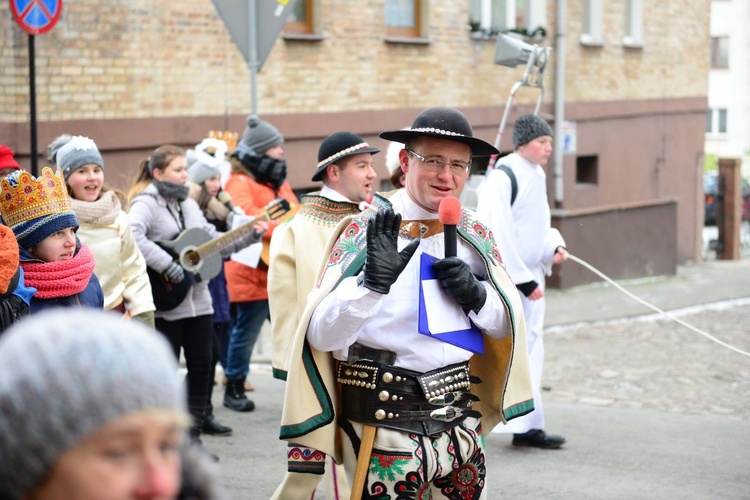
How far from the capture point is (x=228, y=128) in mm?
13148

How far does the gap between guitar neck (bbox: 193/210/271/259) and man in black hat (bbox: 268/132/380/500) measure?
46.7 inches

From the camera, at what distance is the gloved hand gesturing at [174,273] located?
652 centimetres

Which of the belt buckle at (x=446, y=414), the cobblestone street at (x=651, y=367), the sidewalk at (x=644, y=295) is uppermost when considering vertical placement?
the belt buckle at (x=446, y=414)

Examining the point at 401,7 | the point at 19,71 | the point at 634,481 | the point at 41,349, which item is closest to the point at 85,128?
the point at 19,71

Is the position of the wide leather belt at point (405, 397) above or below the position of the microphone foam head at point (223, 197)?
below

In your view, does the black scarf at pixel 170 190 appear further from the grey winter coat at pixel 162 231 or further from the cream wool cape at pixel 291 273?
the cream wool cape at pixel 291 273

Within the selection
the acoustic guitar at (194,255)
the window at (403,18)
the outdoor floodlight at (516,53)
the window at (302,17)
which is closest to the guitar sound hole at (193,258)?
the acoustic guitar at (194,255)

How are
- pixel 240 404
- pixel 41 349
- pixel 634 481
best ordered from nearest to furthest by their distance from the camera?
pixel 41 349
pixel 634 481
pixel 240 404

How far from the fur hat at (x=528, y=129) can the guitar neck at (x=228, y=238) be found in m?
1.65

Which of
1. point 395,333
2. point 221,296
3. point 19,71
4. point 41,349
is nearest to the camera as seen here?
point 41,349

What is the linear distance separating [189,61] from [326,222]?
749cm

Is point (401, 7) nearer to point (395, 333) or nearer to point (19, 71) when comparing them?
point (19, 71)

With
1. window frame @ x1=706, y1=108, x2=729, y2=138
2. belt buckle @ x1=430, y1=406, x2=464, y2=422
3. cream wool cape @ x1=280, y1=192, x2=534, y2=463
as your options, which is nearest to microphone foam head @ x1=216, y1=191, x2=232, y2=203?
cream wool cape @ x1=280, y1=192, x2=534, y2=463

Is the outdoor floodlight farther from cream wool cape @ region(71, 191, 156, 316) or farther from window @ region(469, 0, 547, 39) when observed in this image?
window @ region(469, 0, 547, 39)
